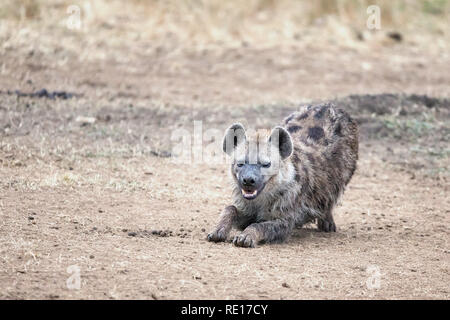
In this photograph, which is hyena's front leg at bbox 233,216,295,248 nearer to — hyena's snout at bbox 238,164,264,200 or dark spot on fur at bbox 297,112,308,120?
hyena's snout at bbox 238,164,264,200

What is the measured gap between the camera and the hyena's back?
6023 millimetres

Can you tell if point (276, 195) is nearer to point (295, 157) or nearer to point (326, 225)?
point (295, 157)

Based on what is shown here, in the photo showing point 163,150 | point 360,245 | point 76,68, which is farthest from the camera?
point 76,68

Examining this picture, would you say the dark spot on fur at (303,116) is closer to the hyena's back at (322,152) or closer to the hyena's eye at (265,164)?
the hyena's back at (322,152)

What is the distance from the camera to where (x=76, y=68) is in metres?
10.6

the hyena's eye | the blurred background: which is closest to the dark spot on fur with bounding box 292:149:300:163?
the hyena's eye

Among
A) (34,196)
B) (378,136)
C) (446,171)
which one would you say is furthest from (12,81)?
(446,171)

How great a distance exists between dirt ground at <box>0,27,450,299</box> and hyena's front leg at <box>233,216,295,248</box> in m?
0.10

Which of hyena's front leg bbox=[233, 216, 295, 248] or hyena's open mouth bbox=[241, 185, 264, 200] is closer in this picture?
hyena's front leg bbox=[233, 216, 295, 248]

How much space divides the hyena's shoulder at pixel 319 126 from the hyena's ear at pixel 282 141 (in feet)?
1.68

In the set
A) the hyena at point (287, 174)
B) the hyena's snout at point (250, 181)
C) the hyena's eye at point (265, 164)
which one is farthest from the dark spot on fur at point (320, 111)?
the hyena's snout at point (250, 181)

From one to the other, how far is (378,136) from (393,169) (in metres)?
0.83

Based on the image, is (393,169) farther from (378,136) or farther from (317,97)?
(317,97)

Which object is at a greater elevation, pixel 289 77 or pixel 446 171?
pixel 289 77
